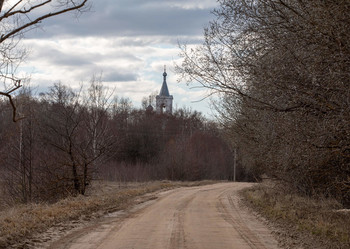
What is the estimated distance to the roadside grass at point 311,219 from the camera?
35.6 ft

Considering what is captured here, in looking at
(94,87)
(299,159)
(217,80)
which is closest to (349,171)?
(299,159)

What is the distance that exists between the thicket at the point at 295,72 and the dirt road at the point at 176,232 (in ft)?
7.53

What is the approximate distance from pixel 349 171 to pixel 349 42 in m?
5.74

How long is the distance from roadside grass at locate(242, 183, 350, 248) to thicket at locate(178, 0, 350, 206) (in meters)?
1.27

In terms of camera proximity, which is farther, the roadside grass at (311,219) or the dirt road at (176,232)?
the roadside grass at (311,219)

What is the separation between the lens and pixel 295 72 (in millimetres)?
10594

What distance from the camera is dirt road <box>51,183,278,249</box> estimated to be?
34.2 feet

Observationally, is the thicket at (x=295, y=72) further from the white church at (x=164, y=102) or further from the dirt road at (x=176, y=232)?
the white church at (x=164, y=102)

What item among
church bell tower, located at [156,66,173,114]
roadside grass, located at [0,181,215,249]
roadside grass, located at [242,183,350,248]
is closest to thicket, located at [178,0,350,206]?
roadside grass, located at [242,183,350,248]

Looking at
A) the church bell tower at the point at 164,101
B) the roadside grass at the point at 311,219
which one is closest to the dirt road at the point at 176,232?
the roadside grass at the point at 311,219

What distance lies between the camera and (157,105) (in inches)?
3772

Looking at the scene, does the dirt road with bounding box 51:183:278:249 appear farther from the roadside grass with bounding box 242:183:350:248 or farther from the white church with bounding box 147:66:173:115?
the white church with bounding box 147:66:173:115

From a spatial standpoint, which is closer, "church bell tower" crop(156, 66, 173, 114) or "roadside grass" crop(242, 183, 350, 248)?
"roadside grass" crop(242, 183, 350, 248)

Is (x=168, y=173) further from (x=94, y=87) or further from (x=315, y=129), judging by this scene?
(x=315, y=129)
